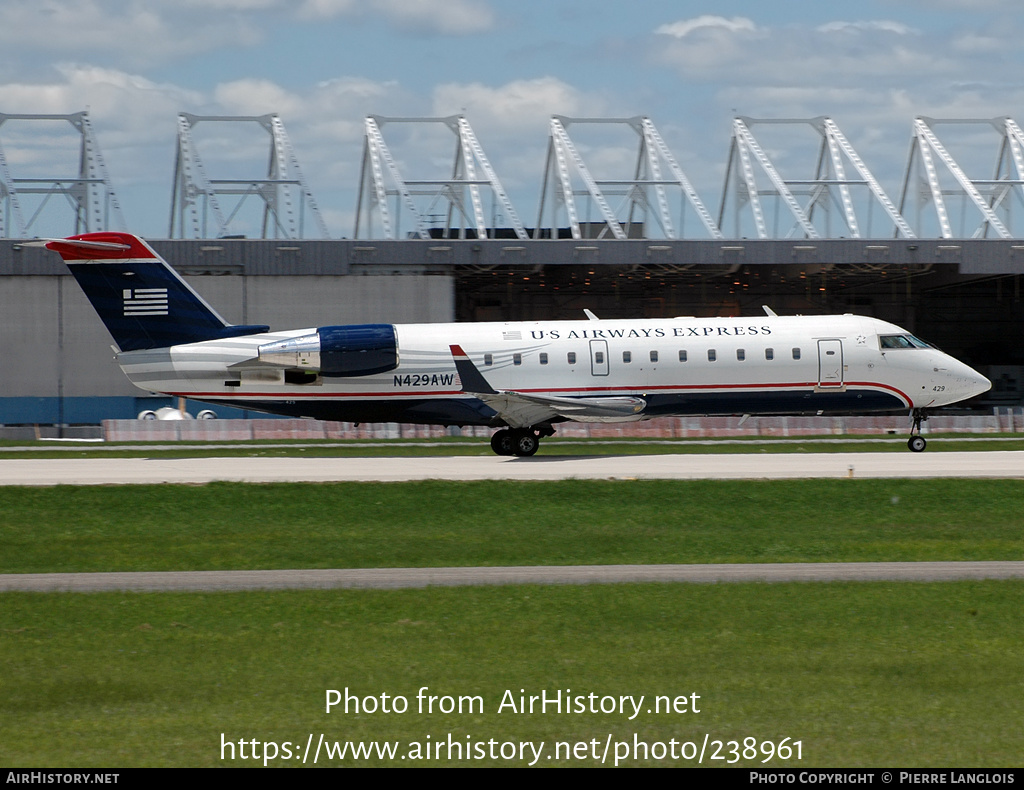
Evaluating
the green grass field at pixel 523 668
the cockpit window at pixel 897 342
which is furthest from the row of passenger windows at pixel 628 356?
the green grass field at pixel 523 668

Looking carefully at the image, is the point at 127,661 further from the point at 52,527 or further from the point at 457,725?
the point at 52,527

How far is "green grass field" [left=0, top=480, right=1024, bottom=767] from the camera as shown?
866 cm

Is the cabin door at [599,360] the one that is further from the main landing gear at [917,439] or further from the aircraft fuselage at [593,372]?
the main landing gear at [917,439]

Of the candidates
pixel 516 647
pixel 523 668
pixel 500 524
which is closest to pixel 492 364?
pixel 500 524

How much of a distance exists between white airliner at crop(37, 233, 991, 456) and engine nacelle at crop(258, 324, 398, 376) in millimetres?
28

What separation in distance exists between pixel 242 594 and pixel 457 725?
18.6 feet

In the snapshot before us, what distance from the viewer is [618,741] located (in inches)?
336

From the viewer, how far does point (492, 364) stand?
32906mm

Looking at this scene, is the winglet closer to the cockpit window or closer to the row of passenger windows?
the row of passenger windows

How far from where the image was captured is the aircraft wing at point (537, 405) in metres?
31.6

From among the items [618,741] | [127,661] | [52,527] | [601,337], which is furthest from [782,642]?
[601,337]

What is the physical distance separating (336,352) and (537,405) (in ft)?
18.9

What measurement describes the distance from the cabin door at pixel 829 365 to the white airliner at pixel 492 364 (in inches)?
1.1

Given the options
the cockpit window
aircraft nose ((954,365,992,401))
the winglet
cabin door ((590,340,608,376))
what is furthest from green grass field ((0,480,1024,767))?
aircraft nose ((954,365,992,401))
